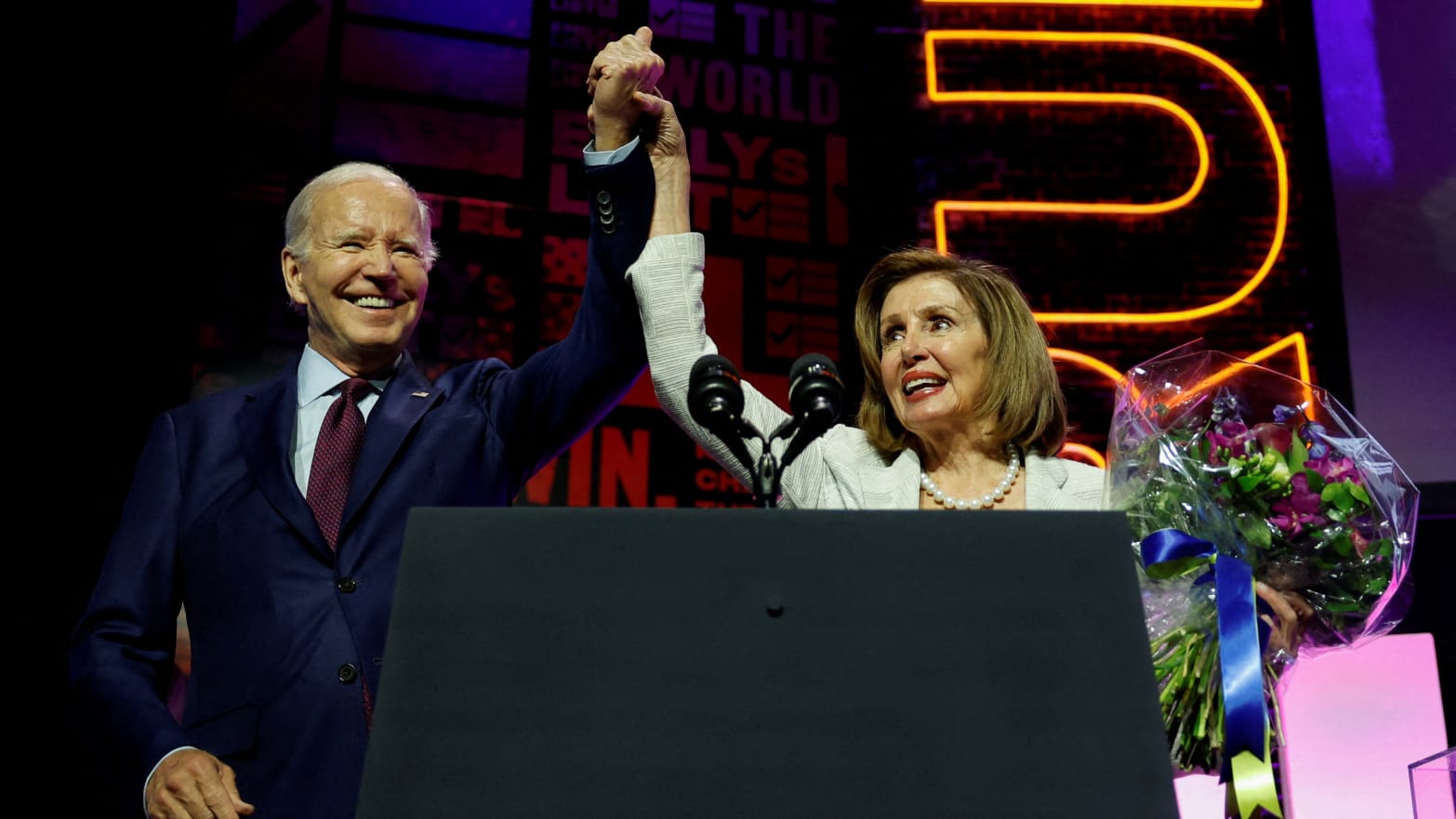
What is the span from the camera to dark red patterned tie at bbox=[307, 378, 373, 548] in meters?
1.80

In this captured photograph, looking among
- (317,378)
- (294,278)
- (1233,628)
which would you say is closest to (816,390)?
(1233,628)

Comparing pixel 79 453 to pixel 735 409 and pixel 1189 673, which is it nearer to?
pixel 735 409

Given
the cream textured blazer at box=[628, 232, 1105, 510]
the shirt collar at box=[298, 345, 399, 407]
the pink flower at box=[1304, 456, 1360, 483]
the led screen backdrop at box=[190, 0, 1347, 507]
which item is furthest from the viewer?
the led screen backdrop at box=[190, 0, 1347, 507]

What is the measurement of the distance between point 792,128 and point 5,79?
8.43ft

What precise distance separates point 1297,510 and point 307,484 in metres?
1.33

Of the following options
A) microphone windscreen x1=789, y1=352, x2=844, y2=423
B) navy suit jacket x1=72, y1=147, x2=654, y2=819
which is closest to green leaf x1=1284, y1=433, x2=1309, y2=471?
microphone windscreen x1=789, y1=352, x2=844, y2=423

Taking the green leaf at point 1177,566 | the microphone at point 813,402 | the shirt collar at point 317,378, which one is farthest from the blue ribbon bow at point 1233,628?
the shirt collar at point 317,378

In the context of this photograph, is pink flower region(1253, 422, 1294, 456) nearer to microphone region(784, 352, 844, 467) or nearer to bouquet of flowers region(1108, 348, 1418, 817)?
bouquet of flowers region(1108, 348, 1418, 817)

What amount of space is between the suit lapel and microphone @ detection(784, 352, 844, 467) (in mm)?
788

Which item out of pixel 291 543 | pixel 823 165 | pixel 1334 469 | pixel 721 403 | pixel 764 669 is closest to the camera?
pixel 764 669

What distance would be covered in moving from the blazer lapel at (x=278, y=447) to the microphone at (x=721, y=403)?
75 cm

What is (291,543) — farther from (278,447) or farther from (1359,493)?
(1359,493)

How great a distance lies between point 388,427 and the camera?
74.5 inches

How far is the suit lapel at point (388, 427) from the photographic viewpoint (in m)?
A: 1.81
